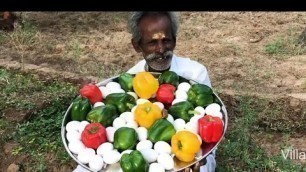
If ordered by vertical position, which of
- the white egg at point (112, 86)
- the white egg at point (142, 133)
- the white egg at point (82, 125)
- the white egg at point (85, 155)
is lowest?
the white egg at point (85, 155)

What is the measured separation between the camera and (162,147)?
188cm

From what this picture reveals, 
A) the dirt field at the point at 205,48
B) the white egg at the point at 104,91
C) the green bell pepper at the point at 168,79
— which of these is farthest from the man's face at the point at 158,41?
the dirt field at the point at 205,48

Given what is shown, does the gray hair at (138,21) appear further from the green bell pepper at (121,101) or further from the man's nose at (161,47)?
the green bell pepper at (121,101)

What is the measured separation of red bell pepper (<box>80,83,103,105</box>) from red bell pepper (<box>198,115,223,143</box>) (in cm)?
52

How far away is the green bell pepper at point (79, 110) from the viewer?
205cm

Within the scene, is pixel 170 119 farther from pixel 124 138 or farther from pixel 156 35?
pixel 156 35

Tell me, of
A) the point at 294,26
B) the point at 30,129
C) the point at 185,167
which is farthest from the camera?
the point at 294,26

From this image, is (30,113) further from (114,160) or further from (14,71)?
(114,160)

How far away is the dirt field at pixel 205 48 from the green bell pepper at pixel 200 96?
5.19ft

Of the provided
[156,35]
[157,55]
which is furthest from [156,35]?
[157,55]

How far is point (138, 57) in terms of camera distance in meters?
4.75
